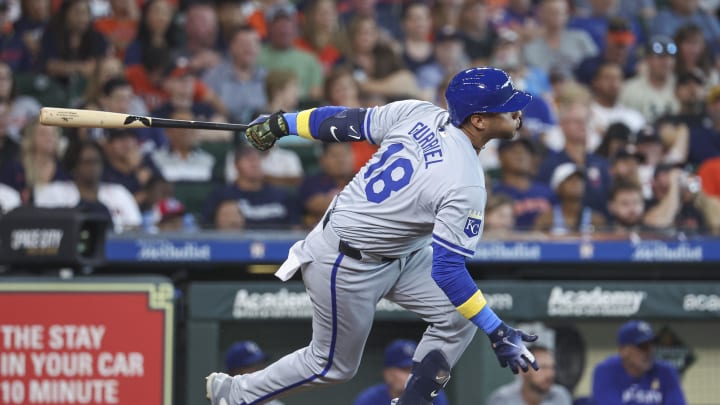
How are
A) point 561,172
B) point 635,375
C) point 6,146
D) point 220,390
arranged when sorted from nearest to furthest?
point 220,390, point 635,375, point 6,146, point 561,172

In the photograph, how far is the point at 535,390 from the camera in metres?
7.45

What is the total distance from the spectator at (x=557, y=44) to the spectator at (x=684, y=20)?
34.5 inches

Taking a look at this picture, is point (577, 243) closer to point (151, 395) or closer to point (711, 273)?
point (711, 273)

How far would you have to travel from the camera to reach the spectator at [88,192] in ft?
28.2

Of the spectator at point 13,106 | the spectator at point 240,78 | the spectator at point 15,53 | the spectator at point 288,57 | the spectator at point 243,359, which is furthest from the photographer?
the spectator at point 288,57

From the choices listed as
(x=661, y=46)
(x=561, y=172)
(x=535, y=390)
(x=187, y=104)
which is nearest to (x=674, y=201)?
(x=561, y=172)

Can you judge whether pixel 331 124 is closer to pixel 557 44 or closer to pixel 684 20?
pixel 557 44

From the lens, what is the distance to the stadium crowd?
8867 millimetres

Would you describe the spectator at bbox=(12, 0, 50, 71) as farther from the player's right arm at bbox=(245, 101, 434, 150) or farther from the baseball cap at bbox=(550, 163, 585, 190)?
the player's right arm at bbox=(245, 101, 434, 150)

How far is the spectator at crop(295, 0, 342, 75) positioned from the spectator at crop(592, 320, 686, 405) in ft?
14.4

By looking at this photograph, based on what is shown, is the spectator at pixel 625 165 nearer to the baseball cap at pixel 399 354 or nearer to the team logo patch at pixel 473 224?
the baseball cap at pixel 399 354

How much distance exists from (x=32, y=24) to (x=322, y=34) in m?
2.54

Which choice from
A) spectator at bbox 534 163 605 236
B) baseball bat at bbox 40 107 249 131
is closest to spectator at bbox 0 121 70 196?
baseball bat at bbox 40 107 249 131

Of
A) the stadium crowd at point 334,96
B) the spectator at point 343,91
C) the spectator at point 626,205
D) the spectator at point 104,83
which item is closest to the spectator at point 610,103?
the stadium crowd at point 334,96
